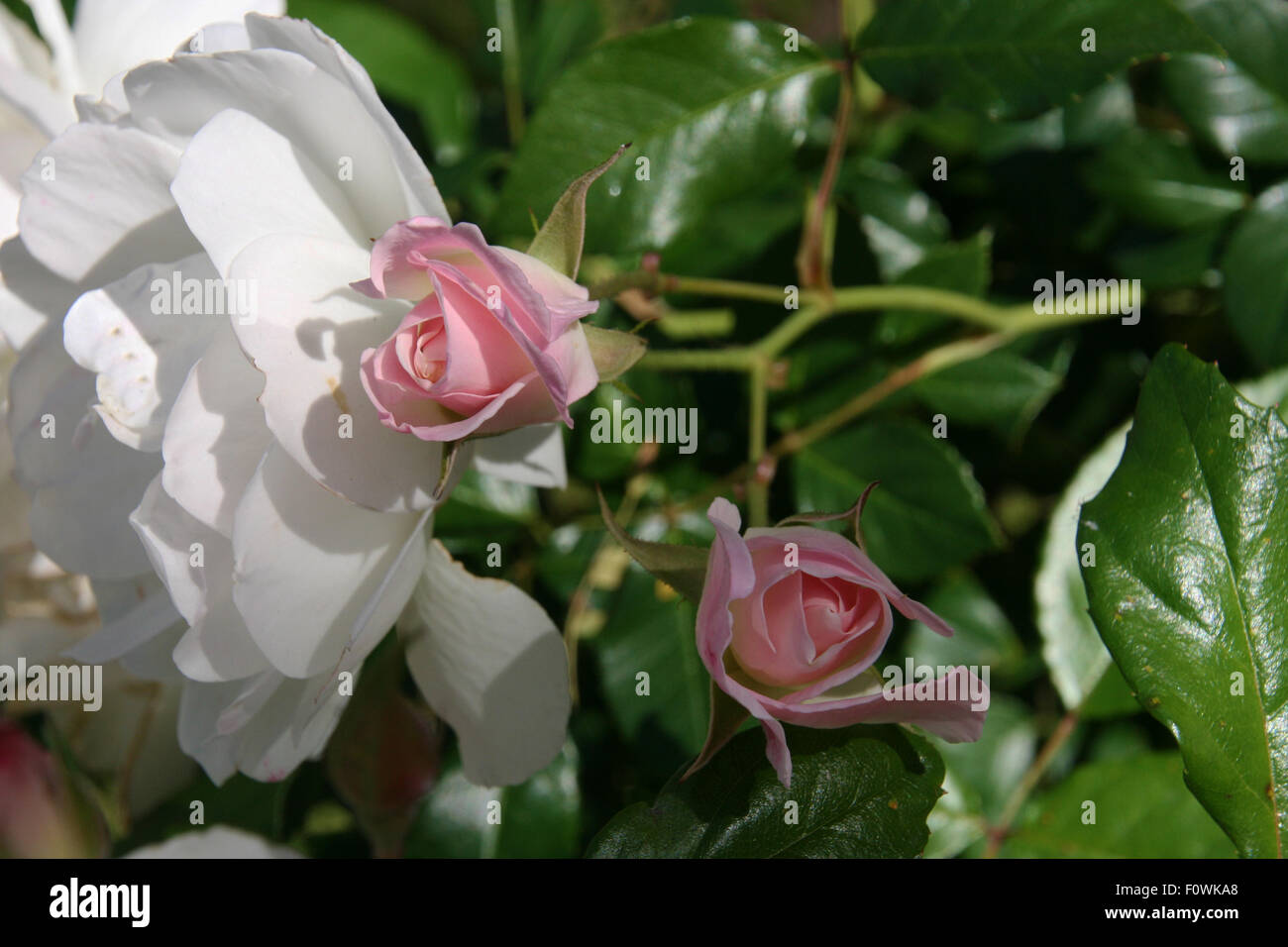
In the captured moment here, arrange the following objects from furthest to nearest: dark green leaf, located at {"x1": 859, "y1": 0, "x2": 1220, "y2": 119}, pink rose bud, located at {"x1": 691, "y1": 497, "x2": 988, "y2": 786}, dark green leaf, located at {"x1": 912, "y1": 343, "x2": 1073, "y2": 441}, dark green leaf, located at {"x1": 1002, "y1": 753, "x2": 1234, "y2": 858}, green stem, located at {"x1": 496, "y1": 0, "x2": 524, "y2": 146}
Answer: green stem, located at {"x1": 496, "y1": 0, "x2": 524, "y2": 146} < dark green leaf, located at {"x1": 912, "y1": 343, "x2": 1073, "y2": 441} < dark green leaf, located at {"x1": 1002, "y1": 753, "x2": 1234, "y2": 858} < dark green leaf, located at {"x1": 859, "y1": 0, "x2": 1220, "y2": 119} < pink rose bud, located at {"x1": 691, "y1": 497, "x2": 988, "y2": 786}

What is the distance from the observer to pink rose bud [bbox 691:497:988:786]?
0.40 meters

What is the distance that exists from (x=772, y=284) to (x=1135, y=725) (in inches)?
18.1

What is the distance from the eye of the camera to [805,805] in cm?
47

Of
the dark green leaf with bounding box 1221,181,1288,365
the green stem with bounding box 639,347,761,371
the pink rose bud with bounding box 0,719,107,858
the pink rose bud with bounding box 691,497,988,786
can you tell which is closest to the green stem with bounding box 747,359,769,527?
the green stem with bounding box 639,347,761,371

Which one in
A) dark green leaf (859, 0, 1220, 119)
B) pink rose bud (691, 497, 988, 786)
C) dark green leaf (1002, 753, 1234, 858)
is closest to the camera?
pink rose bud (691, 497, 988, 786)

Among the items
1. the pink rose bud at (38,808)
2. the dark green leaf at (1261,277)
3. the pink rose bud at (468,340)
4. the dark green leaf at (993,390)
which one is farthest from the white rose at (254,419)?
the dark green leaf at (1261,277)

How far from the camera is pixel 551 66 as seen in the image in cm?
89

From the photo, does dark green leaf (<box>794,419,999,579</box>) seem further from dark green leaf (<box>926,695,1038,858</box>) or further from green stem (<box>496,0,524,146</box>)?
green stem (<box>496,0,524,146</box>)

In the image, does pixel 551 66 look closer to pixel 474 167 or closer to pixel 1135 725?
pixel 474 167

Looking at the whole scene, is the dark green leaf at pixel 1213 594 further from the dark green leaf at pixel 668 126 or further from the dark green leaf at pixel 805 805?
the dark green leaf at pixel 668 126

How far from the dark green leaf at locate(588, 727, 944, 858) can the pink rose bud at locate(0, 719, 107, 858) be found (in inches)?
13.6

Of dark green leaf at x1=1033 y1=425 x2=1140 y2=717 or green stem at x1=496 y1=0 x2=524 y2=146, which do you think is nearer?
dark green leaf at x1=1033 y1=425 x2=1140 y2=717

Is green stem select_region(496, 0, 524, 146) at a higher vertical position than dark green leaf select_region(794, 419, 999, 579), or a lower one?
higher

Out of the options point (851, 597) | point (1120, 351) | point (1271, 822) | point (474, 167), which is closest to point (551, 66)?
point (474, 167)
